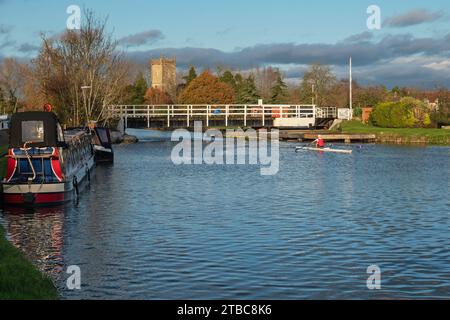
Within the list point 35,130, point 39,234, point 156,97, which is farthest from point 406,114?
point 39,234

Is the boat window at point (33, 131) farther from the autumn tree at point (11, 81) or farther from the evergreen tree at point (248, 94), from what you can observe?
the evergreen tree at point (248, 94)

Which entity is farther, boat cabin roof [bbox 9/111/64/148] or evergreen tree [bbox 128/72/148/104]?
evergreen tree [bbox 128/72/148/104]

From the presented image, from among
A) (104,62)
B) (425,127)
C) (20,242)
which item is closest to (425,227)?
(20,242)

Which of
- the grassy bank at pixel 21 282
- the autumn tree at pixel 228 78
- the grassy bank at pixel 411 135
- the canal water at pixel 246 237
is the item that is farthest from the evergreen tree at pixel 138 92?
the grassy bank at pixel 21 282

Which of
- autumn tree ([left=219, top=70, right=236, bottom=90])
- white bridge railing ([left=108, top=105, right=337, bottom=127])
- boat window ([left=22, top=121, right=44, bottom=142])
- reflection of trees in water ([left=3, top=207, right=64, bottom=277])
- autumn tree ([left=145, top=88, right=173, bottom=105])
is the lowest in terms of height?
reflection of trees in water ([left=3, top=207, right=64, bottom=277])

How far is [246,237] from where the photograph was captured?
1991 centimetres

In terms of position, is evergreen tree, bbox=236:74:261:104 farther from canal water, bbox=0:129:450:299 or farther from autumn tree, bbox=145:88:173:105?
canal water, bbox=0:129:450:299

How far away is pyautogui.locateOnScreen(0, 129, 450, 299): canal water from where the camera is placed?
14344mm

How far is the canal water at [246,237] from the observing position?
14.3m

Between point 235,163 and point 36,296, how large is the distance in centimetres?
3759

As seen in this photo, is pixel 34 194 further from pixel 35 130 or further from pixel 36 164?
pixel 35 130

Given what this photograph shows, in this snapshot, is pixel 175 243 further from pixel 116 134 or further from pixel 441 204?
pixel 116 134

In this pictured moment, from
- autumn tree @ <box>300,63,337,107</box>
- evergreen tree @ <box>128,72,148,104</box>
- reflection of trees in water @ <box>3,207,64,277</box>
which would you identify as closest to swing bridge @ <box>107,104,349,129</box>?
autumn tree @ <box>300,63,337,107</box>

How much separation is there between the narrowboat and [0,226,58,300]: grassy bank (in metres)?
10.2
